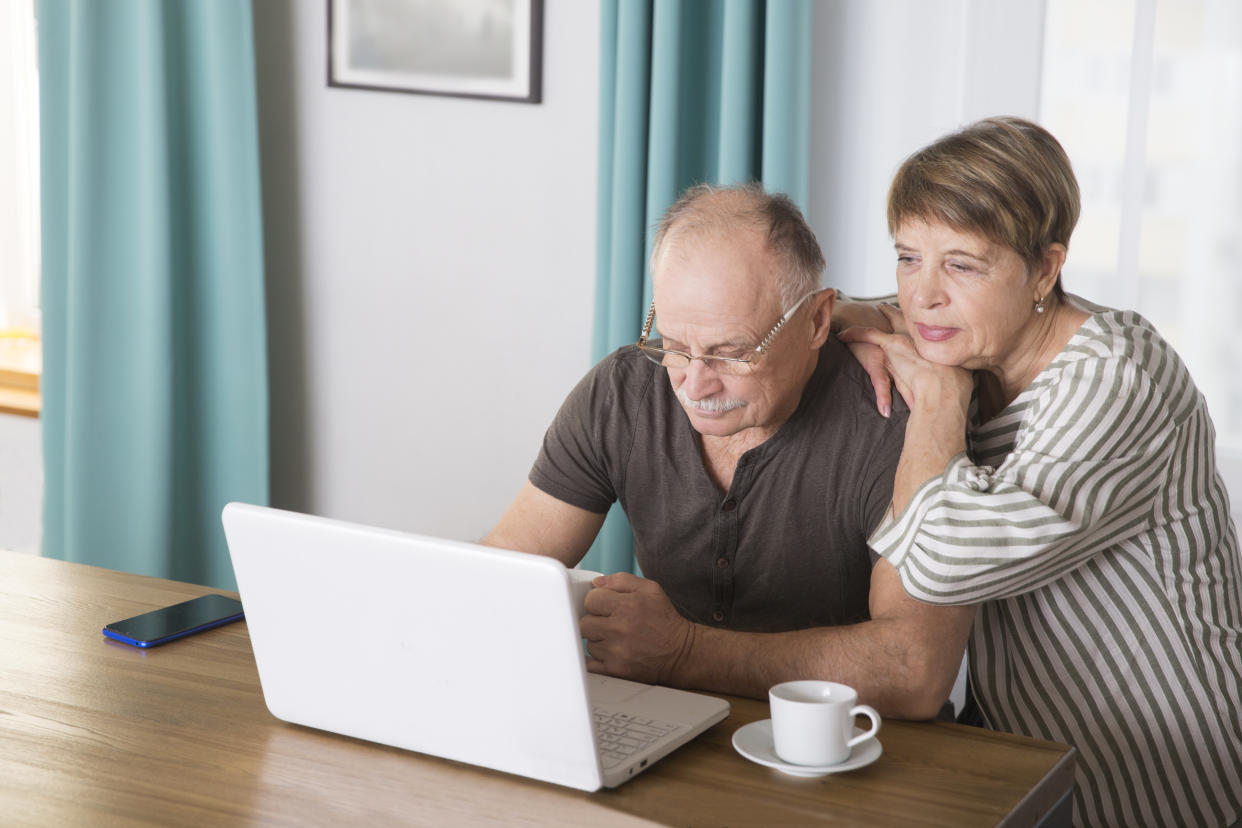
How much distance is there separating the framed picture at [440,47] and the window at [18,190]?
1.08m

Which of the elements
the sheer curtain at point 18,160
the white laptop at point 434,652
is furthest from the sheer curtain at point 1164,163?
the sheer curtain at point 18,160

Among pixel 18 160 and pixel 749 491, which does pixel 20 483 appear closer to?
pixel 18 160

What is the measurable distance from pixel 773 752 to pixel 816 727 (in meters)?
0.07

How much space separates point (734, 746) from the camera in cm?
121

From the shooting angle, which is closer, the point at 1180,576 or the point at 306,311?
the point at 1180,576

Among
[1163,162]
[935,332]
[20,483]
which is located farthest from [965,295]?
[20,483]

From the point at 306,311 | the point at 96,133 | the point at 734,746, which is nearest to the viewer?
the point at 734,746

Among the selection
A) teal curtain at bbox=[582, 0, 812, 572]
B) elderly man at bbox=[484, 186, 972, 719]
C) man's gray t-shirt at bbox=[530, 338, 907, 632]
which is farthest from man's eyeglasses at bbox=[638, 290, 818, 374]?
teal curtain at bbox=[582, 0, 812, 572]

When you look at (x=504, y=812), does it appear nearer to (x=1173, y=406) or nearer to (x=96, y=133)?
(x=1173, y=406)

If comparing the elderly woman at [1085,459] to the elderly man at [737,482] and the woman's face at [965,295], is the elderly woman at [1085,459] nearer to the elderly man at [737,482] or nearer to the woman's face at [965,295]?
the woman's face at [965,295]

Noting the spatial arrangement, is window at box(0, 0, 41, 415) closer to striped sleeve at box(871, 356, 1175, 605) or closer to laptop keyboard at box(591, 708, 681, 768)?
laptop keyboard at box(591, 708, 681, 768)

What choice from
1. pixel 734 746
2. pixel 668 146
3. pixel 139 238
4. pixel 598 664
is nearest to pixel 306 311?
pixel 139 238

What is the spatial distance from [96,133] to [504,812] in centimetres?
234

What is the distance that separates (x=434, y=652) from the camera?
1.15 meters
